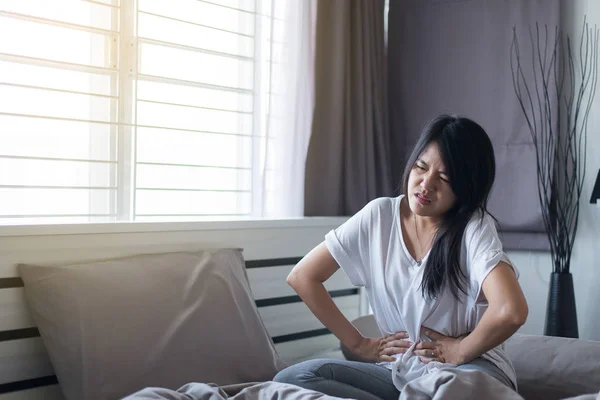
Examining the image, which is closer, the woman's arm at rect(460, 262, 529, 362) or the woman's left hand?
the woman's arm at rect(460, 262, 529, 362)

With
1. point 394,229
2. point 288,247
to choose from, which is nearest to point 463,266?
point 394,229

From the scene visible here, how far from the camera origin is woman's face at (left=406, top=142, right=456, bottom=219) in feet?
6.16

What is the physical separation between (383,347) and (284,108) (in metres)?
1.28

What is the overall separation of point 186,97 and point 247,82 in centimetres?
30

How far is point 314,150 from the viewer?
9.96 ft

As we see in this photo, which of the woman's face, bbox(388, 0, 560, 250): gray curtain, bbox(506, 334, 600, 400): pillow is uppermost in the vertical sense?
bbox(388, 0, 560, 250): gray curtain

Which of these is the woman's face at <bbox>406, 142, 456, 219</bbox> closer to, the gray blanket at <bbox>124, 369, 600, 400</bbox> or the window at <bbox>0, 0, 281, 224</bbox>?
the gray blanket at <bbox>124, 369, 600, 400</bbox>

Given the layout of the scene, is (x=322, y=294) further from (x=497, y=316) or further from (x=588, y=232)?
(x=588, y=232)

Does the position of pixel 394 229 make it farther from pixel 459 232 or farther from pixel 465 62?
pixel 465 62

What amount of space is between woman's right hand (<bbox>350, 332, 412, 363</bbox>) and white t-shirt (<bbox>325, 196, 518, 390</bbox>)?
0.02 meters

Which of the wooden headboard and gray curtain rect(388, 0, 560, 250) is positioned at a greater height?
gray curtain rect(388, 0, 560, 250)

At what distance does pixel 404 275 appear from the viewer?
1.91 meters

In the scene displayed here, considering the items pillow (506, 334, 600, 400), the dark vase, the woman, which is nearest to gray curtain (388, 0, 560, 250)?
the dark vase

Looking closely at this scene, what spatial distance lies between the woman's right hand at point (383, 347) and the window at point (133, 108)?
0.97 m
